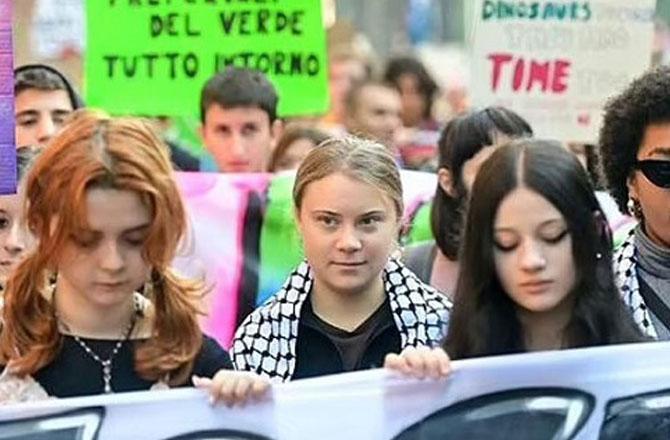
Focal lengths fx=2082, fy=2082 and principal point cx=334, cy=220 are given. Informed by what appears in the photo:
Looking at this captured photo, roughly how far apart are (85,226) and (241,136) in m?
3.62

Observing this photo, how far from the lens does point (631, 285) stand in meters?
4.45

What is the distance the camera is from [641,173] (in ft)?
14.8

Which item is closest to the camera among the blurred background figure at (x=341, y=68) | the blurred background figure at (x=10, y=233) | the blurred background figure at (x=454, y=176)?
the blurred background figure at (x=10, y=233)

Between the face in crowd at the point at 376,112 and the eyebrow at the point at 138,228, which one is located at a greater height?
the eyebrow at the point at 138,228

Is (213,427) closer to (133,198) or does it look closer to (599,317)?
(133,198)

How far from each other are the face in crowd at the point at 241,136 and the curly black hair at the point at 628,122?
2.82 m

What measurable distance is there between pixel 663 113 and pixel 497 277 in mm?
Result: 718

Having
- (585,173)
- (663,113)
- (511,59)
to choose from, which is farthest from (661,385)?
(511,59)

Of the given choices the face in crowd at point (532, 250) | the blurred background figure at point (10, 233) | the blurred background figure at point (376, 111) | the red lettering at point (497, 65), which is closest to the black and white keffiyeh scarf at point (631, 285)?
the face in crowd at point (532, 250)

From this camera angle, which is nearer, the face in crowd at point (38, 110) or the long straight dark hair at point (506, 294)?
the long straight dark hair at point (506, 294)

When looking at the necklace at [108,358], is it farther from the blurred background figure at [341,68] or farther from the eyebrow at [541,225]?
the blurred background figure at [341,68]

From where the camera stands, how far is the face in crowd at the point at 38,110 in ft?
21.9

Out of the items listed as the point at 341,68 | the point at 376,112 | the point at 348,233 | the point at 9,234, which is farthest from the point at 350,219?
the point at 341,68

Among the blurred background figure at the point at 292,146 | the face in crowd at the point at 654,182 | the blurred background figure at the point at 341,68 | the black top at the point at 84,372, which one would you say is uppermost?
the face in crowd at the point at 654,182
